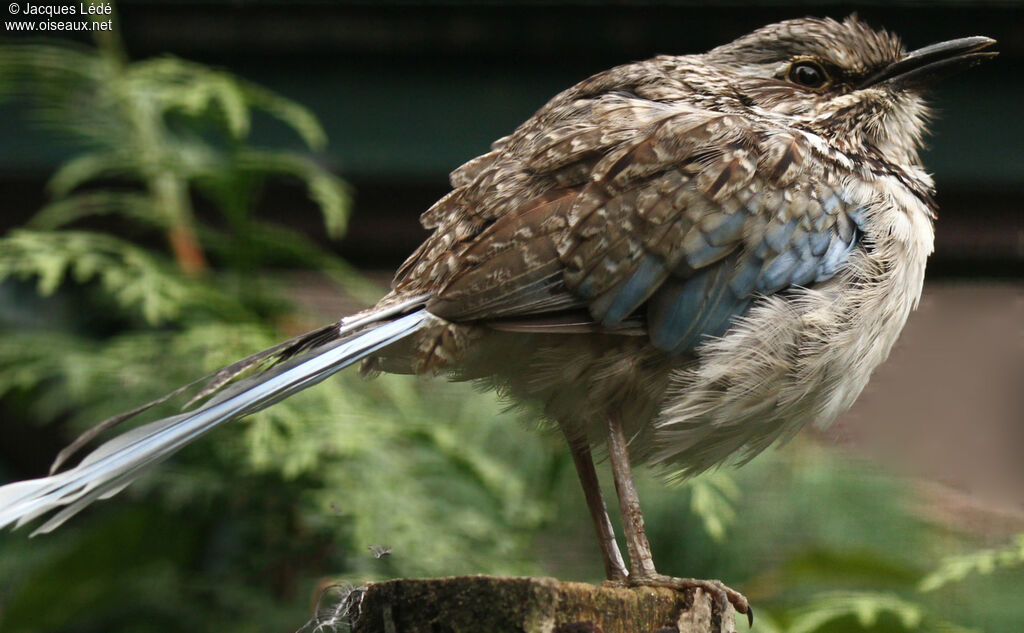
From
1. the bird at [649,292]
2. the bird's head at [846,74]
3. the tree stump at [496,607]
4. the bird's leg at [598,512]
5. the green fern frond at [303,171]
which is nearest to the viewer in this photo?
the tree stump at [496,607]

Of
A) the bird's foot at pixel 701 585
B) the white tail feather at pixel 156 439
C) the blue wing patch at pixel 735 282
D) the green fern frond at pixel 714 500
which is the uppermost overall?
the blue wing patch at pixel 735 282

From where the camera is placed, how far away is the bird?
2.57m

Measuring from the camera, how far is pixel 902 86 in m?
3.23

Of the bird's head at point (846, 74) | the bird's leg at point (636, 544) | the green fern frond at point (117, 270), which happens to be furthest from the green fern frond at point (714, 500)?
the green fern frond at point (117, 270)

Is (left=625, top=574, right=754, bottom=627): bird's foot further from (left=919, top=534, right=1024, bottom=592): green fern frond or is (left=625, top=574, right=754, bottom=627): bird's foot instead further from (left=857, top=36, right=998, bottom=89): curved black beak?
(left=857, top=36, right=998, bottom=89): curved black beak

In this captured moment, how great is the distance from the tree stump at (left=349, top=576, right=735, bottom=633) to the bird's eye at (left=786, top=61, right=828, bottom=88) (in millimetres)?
1650

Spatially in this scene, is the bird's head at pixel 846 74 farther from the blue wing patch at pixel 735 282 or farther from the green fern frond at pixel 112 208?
the green fern frond at pixel 112 208

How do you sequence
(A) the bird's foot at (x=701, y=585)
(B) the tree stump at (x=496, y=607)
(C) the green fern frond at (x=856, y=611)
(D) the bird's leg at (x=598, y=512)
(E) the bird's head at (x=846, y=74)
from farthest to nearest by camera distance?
1. (C) the green fern frond at (x=856, y=611)
2. (E) the bird's head at (x=846, y=74)
3. (D) the bird's leg at (x=598, y=512)
4. (A) the bird's foot at (x=701, y=585)
5. (B) the tree stump at (x=496, y=607)

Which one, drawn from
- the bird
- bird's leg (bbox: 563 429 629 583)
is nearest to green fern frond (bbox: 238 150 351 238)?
the bird

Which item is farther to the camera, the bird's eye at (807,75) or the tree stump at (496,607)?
the bird's eye at (807,75)

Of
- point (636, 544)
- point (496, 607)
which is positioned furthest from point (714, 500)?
point (496, 607)

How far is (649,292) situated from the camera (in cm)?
259

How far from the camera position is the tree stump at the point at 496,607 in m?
2.01

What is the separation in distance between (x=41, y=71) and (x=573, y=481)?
2335 millimetres
